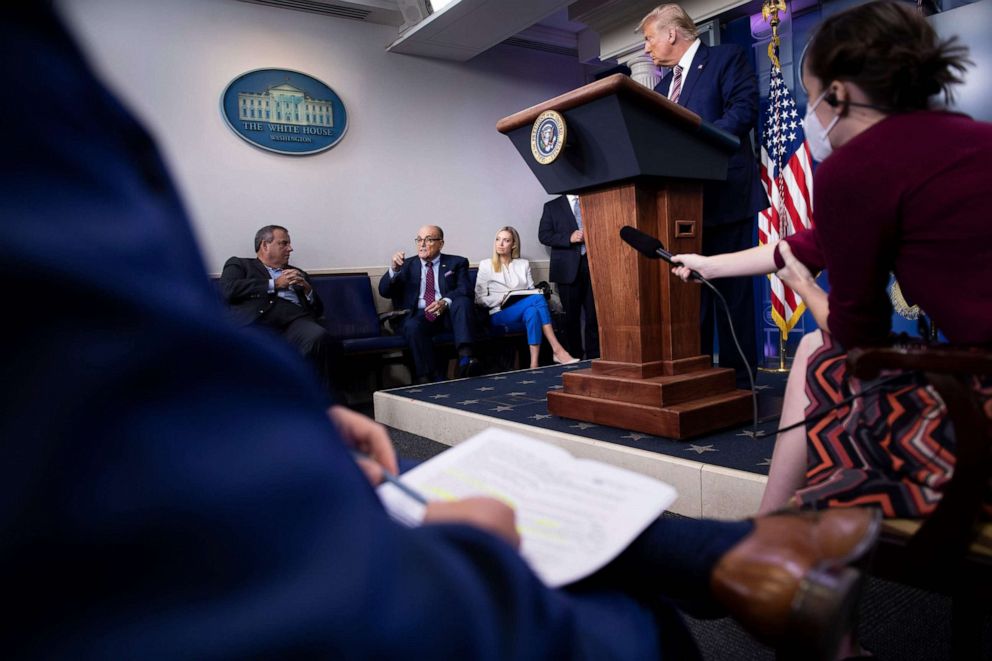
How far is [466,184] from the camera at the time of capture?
6238 mm

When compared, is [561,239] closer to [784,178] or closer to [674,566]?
[784,178]

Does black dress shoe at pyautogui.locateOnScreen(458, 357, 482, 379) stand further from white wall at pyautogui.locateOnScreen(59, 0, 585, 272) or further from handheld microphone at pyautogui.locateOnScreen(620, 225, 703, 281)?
handheld microphone at pyautogui.locateOnScreen(620, 225, 703, 281)

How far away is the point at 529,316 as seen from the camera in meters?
5.29

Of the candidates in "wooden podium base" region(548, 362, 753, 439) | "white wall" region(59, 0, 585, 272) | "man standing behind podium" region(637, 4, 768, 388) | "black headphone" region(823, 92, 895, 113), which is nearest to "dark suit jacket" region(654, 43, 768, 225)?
"man standing behind podium" region(637, 4, 768, 388)

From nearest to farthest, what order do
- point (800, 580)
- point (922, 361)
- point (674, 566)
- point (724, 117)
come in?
point (800, 580) < point (674, 566) < point (922, 361) < point (724, 117)

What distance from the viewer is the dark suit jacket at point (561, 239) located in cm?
575

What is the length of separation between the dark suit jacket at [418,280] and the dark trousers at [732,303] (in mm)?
2518

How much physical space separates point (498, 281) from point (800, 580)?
17.0ft

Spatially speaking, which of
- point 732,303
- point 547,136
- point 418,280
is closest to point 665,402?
point 732,303

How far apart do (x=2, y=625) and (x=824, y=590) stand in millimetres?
467

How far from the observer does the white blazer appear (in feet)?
18.2

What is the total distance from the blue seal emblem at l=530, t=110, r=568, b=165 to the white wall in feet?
9.13

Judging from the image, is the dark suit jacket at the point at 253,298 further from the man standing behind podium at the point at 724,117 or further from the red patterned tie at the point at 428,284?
the man standing behind podium at the point at 724,117

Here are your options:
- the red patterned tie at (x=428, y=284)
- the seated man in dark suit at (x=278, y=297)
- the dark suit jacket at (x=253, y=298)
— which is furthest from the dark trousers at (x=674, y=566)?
the red patterned tie at (x=428, y=284)
